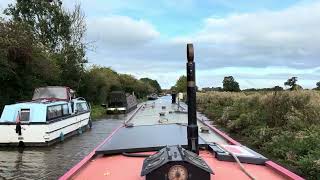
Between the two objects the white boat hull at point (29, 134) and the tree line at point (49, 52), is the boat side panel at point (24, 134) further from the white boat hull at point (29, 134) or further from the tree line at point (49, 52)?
the tree line at point (49, 52)

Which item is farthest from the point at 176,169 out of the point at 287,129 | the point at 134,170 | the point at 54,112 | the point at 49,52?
the point at 49,52

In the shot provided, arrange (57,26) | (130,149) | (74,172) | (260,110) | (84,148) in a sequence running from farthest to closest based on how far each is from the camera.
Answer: (57,26) → (260,110) → (84,148) → (130,149) → (74,172)

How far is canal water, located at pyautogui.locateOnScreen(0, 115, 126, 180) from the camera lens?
523 inches

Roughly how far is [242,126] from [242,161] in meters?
16.6

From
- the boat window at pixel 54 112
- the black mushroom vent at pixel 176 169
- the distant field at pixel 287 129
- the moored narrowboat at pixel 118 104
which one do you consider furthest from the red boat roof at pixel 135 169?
the moored narrowboat at pixel 118 104

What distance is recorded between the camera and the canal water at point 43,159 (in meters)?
13.3

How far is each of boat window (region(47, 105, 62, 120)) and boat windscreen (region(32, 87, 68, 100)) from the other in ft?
12.0

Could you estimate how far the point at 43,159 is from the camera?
16.2m

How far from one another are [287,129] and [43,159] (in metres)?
7.60

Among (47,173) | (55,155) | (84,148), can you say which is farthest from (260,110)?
(47,173)

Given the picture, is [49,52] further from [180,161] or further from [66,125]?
[180,161]

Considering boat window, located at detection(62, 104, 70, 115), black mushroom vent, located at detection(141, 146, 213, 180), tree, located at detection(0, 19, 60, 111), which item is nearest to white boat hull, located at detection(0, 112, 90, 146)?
boat window, located at detection(62, 104, 70, 115)

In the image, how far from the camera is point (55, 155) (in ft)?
56.4

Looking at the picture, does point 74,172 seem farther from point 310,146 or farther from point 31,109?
point 31,109
